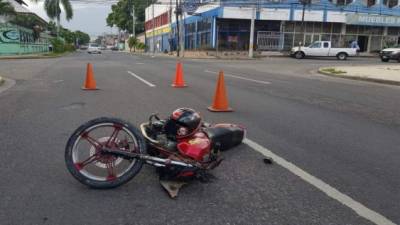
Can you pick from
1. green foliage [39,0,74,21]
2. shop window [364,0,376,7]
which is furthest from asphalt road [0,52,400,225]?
green foliage [39,0,74,21]

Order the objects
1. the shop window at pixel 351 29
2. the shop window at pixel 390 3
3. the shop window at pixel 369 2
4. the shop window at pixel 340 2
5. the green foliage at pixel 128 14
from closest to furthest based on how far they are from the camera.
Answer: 1. the shop window at pixel 340 2
2. the shop window at pixel 351 29
3. the shop window at pixel 369 2
4. the shop window at pixel 390 3
5. the green foliage at pixel 128 14

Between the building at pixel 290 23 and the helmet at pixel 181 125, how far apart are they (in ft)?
127

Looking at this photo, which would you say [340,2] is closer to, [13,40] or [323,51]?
[323,51]

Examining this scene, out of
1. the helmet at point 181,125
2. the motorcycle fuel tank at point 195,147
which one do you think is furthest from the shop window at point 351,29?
the motorcycle fuel tank at point 195,147

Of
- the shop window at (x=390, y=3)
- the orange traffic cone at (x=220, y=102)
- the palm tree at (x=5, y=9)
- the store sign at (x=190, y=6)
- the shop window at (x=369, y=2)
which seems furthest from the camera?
the shop window at (x=390, y=3)

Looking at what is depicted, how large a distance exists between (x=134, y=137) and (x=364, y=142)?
373 centimetres

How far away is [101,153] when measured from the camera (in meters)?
4.07

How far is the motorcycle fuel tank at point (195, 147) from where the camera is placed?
416cm

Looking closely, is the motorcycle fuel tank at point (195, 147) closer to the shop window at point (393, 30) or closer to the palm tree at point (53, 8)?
the shop window at point (393, 30)

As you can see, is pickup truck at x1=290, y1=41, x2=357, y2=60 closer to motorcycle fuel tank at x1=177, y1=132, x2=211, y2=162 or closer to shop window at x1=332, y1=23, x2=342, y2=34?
shop window at x1=332, y1=23, x2=342, y2=34

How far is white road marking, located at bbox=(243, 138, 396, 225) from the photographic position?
3.48 meters

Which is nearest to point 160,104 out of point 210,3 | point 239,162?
point 239,162

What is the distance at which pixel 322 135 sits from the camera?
6426mm

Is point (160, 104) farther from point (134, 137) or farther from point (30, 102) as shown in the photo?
point (134, 137)
